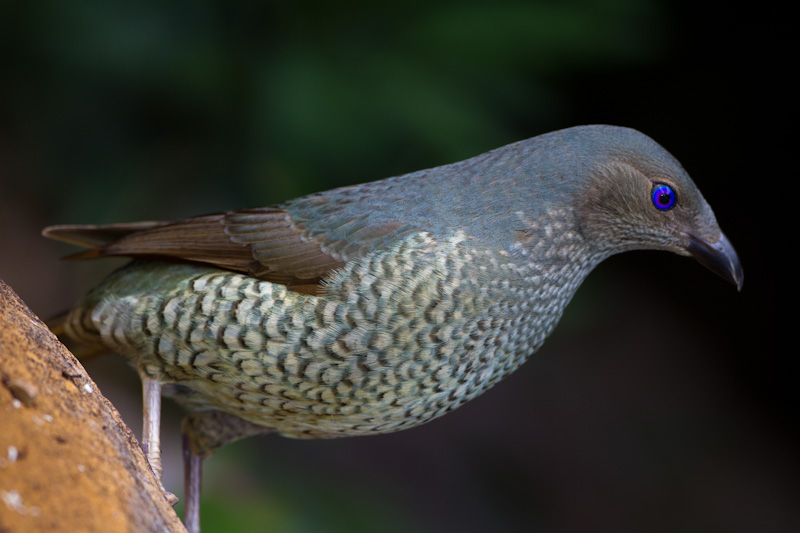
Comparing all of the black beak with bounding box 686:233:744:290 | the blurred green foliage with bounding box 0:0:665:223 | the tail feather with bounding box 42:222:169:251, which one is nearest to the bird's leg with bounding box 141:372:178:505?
the tail feather with bounding box 42:222:169:251

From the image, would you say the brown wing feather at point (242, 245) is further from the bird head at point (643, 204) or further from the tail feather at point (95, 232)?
the bird head at point (643, 204)

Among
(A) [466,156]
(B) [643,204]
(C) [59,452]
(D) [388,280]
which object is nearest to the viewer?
(C) [59,452]

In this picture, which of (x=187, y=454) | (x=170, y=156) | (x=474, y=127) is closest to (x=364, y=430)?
(x=187, y=454)

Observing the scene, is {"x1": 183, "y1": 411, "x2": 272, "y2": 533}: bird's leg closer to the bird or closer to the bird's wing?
Result: the bird

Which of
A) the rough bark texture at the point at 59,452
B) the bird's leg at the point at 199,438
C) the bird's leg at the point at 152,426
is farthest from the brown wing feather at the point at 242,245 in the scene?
the rough bark texture at the point at 59,452

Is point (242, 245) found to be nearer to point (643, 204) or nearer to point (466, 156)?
point (643, 204)

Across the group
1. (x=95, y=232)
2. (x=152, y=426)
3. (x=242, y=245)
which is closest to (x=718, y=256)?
(x=242, y=245)

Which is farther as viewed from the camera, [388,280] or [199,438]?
[199,438]
